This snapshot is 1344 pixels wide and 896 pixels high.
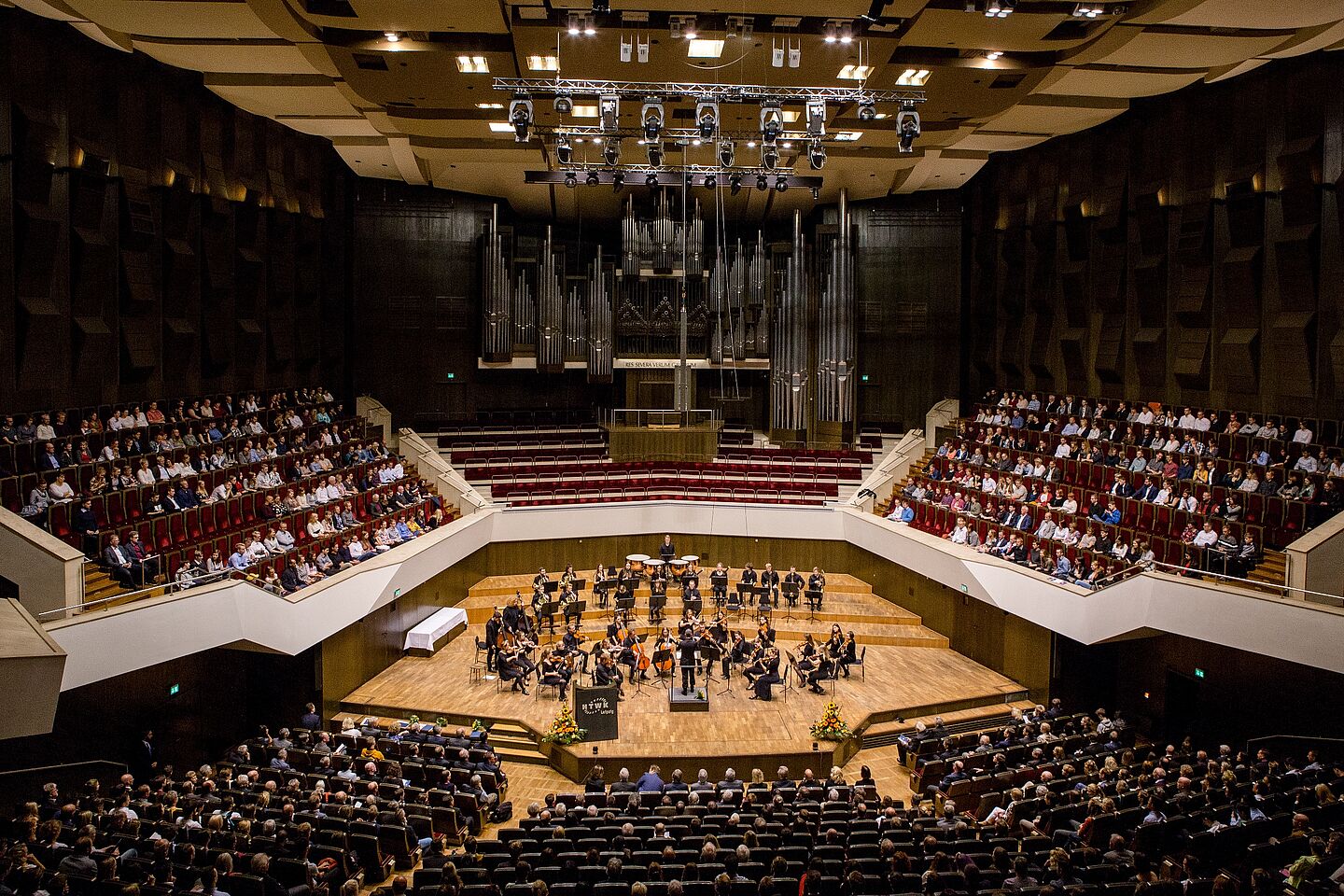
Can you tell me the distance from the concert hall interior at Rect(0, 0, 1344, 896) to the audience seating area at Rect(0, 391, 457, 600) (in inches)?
2.8

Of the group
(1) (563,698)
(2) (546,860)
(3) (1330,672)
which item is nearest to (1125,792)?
(3) (1330,672)

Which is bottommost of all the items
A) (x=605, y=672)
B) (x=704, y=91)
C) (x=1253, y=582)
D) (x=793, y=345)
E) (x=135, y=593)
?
(x=605, y=672)

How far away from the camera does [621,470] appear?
18.3 m

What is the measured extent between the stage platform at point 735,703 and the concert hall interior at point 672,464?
0.09 meters

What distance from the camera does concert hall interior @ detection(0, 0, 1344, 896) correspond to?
26.7 ft

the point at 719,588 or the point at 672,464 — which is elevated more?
the point at 672,464

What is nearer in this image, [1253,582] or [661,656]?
[1253,582]

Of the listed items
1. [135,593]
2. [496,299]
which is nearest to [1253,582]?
[135,593]

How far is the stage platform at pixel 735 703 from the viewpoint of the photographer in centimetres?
1079

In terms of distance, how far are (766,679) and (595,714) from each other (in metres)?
2.55

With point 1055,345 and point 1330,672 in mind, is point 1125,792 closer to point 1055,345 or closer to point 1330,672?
point 1330,672

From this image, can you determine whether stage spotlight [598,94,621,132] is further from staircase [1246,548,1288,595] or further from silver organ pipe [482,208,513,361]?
silver organ pipe [482,208,513,361]

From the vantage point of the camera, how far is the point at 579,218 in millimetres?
20812

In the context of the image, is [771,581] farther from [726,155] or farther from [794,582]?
[726,155]
